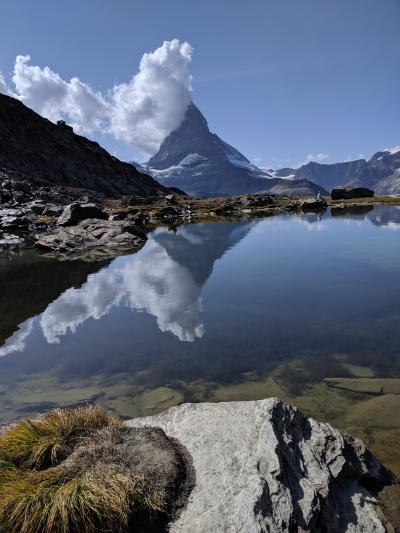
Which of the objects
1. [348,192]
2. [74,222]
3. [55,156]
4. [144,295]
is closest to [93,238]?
[74,222]

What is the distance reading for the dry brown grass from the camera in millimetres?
6555

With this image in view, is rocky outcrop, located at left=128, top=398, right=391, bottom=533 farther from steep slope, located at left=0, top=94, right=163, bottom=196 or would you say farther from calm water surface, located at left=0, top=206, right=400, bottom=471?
steep slope, located at left=0, top=94, right=163, bottom=196

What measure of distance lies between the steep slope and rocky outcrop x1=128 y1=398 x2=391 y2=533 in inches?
5193

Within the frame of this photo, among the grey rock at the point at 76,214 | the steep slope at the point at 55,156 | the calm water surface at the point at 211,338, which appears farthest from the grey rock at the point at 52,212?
the calm water surface at the point at 211,338

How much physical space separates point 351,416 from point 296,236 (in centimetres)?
4864

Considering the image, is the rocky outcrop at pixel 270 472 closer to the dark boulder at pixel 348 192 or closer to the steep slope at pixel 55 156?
the steep slope at pixel 55 156

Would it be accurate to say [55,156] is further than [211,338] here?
Yes

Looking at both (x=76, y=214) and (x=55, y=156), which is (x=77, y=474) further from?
(x=55, y=156)

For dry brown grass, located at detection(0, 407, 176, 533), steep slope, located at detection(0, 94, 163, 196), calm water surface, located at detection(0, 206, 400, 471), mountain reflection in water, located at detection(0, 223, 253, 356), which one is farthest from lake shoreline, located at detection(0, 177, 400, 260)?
dry brown grass, located at detection(0, 407, 176, 533)

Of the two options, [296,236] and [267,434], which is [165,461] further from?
[296,236]

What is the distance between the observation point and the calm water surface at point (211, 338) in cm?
1356

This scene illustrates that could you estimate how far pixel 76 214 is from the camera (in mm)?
66625

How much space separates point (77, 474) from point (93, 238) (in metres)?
51.9

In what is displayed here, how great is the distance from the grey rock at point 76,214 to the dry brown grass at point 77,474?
195 feet
